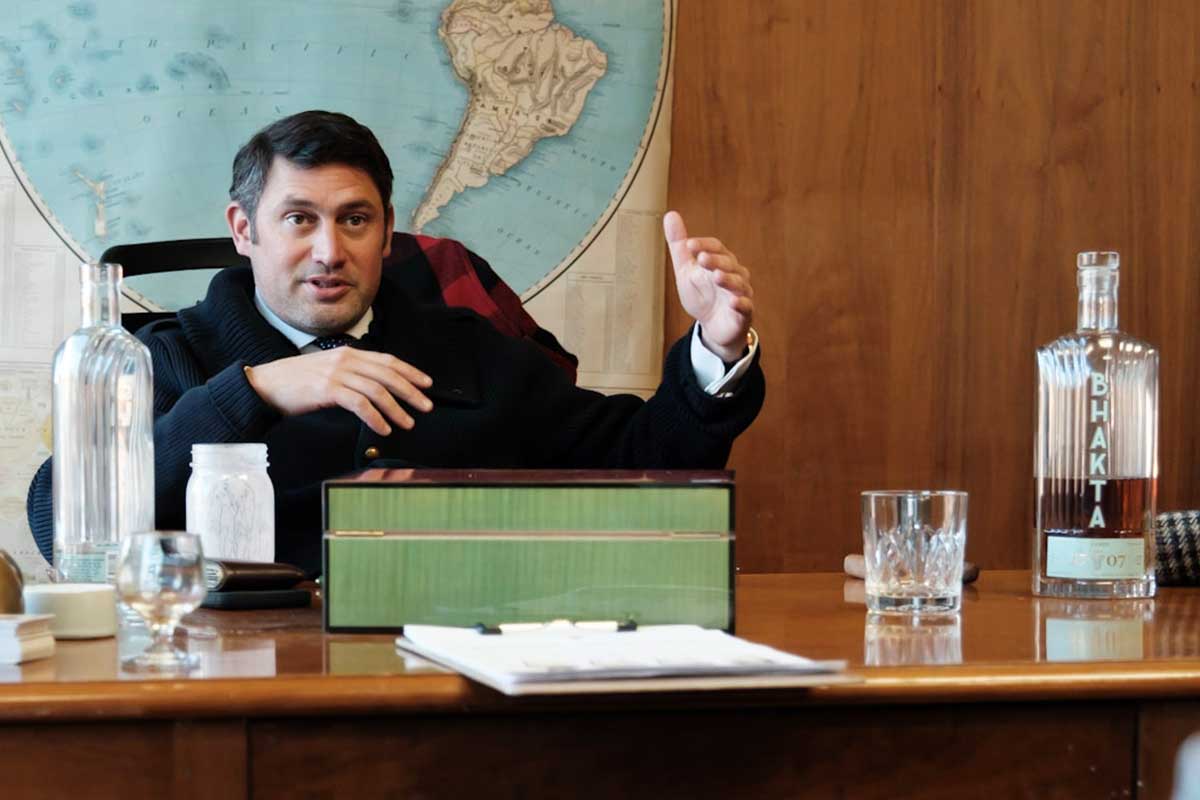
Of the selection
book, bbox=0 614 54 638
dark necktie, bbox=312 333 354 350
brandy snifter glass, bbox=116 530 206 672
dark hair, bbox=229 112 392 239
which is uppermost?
dark hair, bbox=229 112 392 239

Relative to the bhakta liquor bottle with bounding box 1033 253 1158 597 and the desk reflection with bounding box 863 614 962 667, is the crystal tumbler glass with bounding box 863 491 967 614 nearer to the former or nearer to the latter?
the desk reflection with bounding box 863 614 962 667

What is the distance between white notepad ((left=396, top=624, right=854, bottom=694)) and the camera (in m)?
0.74

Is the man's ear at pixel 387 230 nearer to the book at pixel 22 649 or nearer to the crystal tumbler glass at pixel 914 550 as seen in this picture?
the crystal tumbler glass at pixel 914 550

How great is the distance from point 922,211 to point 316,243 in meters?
1.23

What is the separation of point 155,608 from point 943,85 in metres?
2.31

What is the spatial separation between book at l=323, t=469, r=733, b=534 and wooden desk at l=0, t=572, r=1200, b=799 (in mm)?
93

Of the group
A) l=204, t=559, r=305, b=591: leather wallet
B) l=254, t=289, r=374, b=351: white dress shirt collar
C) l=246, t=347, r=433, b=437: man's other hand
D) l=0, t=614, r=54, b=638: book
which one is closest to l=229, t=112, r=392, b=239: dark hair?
l=254, t=289, r=374, b=351: white dress shirt collar

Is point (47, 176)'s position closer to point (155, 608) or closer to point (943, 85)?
point (943, 85)

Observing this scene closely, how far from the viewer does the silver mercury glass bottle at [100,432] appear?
1.20 metres

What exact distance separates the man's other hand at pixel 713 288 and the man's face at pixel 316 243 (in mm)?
587

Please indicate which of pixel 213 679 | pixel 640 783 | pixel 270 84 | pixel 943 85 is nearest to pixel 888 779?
pixel 640 783

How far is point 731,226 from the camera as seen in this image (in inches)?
109

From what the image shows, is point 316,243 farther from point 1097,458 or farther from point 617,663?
point 617,663

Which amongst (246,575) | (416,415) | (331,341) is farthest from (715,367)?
(246,575)
